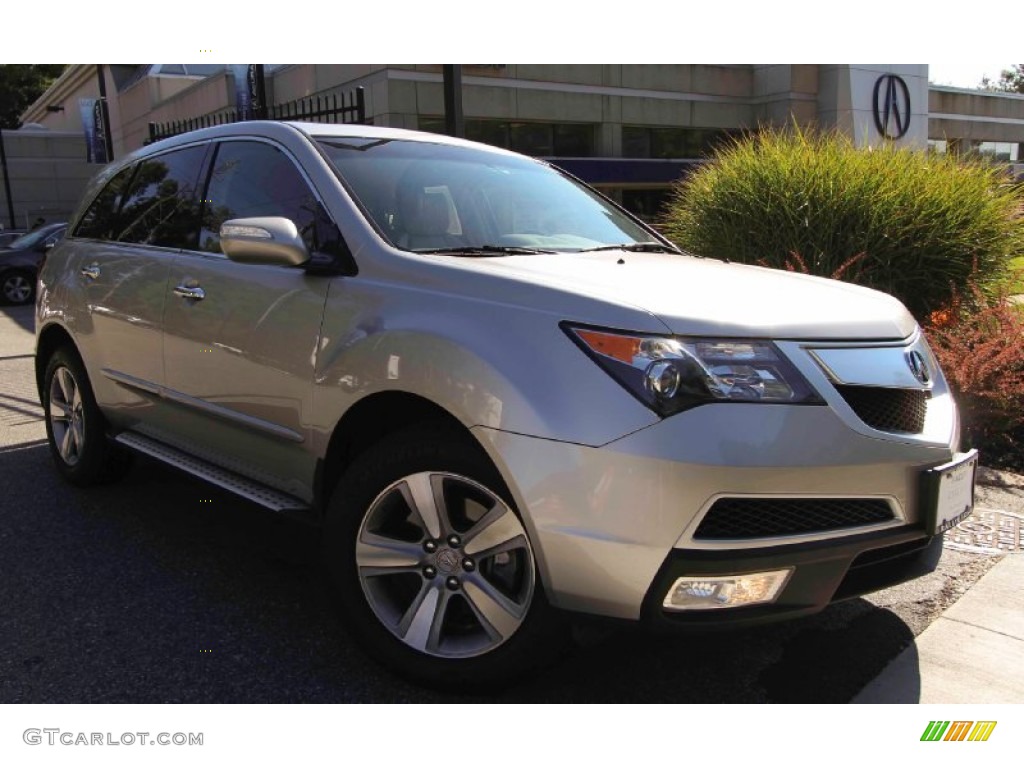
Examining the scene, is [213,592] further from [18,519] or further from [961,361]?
[961,361]

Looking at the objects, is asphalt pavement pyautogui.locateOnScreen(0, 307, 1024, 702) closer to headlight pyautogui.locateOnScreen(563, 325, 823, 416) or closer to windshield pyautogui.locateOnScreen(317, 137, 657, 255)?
headlight pyautogui.locateOnScreen(563, 325, 823, 416)

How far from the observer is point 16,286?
54.2ft

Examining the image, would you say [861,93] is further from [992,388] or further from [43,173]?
[43,173]

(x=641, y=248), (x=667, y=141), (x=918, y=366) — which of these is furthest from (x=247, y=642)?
(x=667, y=141)

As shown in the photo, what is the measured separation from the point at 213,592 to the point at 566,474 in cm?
190

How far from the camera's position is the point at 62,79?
42.2 m

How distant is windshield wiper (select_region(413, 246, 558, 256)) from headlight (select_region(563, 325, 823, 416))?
31.4 inches

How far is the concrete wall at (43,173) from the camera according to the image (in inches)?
1414

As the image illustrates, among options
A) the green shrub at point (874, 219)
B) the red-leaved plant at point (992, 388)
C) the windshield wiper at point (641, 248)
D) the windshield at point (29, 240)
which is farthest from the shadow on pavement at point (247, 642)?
the windshield at point (29, 240)

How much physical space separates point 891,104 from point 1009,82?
3656 centimetres
